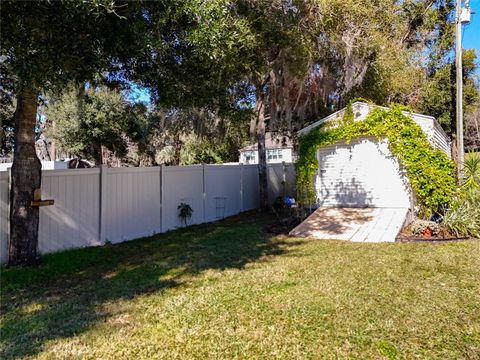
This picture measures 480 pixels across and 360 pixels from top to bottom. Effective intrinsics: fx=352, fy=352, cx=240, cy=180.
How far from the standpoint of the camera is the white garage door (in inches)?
376

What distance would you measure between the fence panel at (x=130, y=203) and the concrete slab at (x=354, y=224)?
338 centimetres

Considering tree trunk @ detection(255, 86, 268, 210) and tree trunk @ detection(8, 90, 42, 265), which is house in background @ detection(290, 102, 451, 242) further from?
tree trunk @ detection(8, 90, 42, 265)

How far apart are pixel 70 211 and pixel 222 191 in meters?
5.26

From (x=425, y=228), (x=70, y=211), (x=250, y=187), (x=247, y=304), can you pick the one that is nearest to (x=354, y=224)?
(x=425, y=228)

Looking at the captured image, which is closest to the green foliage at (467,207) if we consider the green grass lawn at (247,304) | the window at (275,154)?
the green grass lawn at (247,304)

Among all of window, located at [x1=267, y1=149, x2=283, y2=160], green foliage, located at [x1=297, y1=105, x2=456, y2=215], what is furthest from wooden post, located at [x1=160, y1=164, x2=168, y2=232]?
window, located at [x1=267, y1=149, x2=283, y2=160]

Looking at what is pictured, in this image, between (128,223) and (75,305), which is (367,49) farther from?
(75,305)

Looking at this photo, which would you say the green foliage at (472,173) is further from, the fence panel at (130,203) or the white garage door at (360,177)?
the fence panel at (130,203)

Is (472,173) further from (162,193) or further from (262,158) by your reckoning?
(162,193)

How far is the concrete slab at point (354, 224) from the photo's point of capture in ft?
25.4

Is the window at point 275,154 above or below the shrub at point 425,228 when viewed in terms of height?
above

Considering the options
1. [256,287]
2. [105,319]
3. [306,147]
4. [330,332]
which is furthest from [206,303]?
[306,147]

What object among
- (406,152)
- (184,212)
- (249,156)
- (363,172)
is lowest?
(184,212)

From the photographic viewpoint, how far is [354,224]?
8.70 meters
